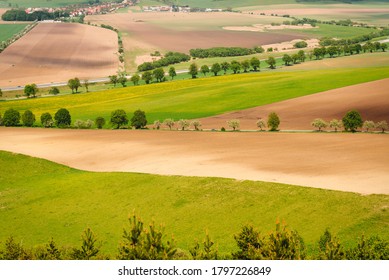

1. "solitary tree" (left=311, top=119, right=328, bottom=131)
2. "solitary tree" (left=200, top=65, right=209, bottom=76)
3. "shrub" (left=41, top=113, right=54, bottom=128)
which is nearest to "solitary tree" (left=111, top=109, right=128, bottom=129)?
"shrub" (left=41, top=113, right=54, bottom=128)

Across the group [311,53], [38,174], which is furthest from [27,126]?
[311,53]

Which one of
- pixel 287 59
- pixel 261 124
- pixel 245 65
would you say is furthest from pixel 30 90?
pixel 287 59

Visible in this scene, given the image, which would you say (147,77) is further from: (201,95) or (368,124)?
(368,124)

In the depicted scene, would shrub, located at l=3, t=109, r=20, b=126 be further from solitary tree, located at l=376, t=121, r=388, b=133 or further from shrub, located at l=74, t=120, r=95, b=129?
solitary tree, located at l=376, t=121, r=388, b=133

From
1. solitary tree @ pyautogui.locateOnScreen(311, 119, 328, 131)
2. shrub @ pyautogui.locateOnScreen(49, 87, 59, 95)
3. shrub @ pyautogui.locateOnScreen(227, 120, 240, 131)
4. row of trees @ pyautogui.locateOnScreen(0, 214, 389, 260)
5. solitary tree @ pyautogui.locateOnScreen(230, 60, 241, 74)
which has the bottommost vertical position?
shrub @ pyautogui.locateOnScreen(49, 87, 59, 95)

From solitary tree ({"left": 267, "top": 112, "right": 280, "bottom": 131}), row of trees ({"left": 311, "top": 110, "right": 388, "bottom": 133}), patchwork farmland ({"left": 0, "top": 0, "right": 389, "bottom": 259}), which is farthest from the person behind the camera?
solitary tree ({"left": 267, "top": 112, "right": 280, "bottom": 131})

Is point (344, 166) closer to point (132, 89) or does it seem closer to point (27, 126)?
point (27, 126)
